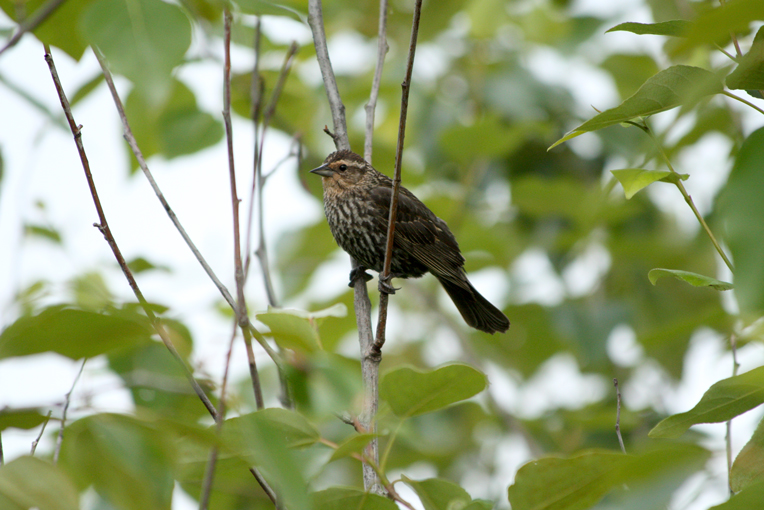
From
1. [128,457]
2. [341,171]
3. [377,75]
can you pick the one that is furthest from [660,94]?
[341,171]

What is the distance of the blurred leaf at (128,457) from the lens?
107 centimetres

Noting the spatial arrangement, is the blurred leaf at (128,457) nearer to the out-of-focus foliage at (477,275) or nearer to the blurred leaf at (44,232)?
the out-of-focus foliage at (477,275)

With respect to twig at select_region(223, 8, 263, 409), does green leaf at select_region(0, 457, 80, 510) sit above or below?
below

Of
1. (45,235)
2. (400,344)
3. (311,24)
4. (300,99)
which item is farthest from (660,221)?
(45,235)

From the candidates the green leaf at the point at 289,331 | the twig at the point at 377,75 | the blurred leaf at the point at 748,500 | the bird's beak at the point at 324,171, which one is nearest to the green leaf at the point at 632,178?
the blurred leaf at the point at 748,500

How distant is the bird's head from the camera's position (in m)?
3.94

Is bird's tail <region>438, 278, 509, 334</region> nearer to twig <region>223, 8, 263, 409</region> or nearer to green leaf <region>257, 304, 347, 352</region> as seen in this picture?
twig <region>223, 8, 263, 409</region>

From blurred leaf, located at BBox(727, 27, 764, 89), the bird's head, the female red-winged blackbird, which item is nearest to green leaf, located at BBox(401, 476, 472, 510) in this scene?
blurred leaf, located at BBox(727, 27, 764, 89)

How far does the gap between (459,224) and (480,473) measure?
1793 millimetres

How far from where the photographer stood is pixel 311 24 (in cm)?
278

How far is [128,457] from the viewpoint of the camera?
1065 mm

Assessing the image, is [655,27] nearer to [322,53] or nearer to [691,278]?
[691,278]

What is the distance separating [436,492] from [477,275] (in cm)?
362

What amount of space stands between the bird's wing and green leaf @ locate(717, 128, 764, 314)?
3.38 meters
